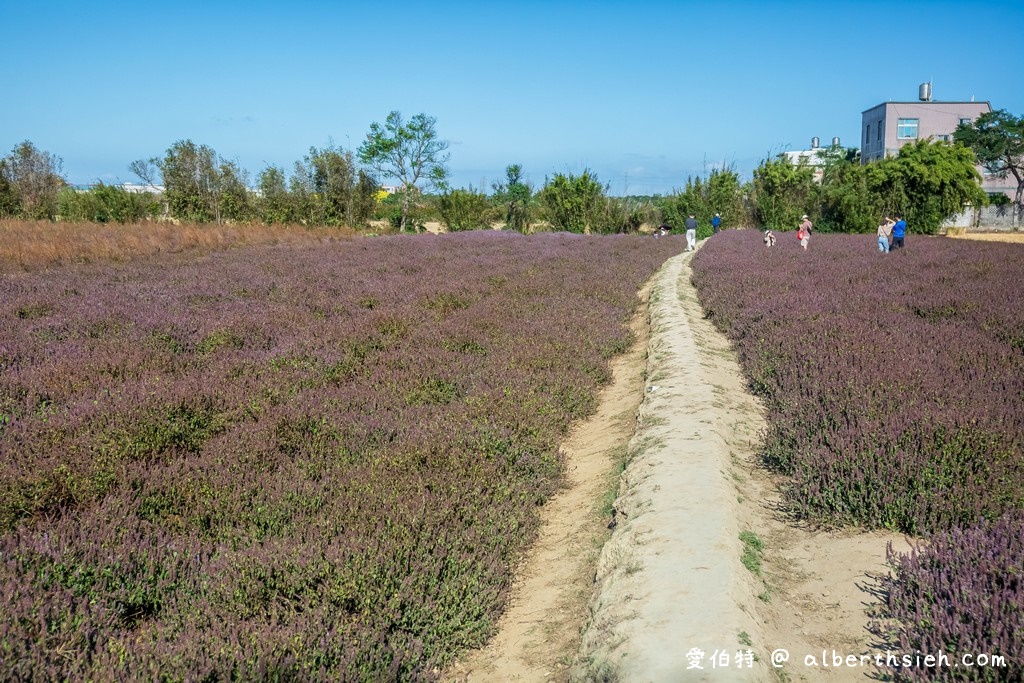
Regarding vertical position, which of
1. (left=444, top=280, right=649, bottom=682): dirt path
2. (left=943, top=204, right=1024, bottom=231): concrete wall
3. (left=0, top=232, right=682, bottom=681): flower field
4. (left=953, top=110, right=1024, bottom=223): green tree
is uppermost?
(left=953, top=110, right=1024, bottom=223): green tree

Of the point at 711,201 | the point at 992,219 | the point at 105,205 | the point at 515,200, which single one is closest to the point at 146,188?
the point at 105,205

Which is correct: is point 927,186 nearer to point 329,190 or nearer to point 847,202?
point 847,202

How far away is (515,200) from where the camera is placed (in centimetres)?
4422

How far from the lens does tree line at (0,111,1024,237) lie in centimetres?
3097

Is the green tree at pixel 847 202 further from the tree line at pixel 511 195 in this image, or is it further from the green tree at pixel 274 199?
the green tree at pixel 274 199

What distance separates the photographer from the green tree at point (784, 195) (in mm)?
42000

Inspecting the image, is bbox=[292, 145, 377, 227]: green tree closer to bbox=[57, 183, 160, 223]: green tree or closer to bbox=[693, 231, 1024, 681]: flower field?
bbox=[57, 183, 160, 223]: green tree

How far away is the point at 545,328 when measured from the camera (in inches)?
352

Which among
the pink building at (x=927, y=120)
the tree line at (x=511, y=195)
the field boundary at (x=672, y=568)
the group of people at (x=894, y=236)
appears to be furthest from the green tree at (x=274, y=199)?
the pink building at (x=927, y=120)

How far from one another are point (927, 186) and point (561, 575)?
4219cm

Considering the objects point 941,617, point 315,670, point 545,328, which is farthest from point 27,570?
point 545,328

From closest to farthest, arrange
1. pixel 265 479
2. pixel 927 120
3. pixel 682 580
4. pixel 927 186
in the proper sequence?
pixel 682 580
pixel 265 479
pixel 927 186
pixel 927 120

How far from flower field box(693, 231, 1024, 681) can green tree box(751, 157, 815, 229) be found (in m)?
33.7

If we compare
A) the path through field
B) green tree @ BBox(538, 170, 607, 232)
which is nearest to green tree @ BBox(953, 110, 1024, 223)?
green tree @ BBox(538, 170, 607, 232)
